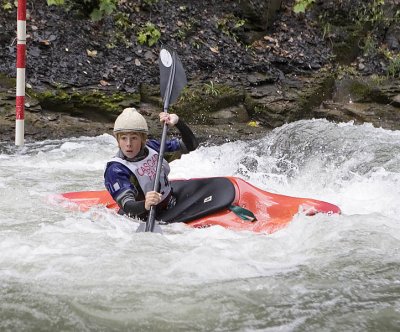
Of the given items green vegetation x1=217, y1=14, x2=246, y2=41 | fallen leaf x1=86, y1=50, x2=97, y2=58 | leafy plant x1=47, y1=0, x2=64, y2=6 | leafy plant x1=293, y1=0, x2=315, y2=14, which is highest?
leafy plant x1=293, y1=0, x2=315, y2=14

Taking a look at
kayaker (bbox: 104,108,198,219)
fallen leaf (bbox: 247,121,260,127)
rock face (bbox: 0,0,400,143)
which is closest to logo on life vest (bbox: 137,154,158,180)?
kayaker (bbox: 104,108,198,219)

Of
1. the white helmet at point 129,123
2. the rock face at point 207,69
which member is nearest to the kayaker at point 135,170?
the white helmet at point 129,123

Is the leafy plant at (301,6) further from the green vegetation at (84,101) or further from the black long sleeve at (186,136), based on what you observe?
the black long sleeve at (186,136)

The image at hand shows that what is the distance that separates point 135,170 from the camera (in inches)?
137

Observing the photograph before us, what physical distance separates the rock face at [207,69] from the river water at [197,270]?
212 cm

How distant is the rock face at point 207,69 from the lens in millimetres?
6629

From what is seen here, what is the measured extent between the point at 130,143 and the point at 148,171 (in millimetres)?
206

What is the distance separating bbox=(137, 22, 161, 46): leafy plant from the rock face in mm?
64

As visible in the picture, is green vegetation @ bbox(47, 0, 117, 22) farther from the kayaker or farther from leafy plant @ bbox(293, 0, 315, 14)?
the kayaker

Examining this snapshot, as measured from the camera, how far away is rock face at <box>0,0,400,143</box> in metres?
6.63

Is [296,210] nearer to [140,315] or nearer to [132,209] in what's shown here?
[132,209]

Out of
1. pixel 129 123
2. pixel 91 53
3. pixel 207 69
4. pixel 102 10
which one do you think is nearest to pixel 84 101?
pixel 91 53

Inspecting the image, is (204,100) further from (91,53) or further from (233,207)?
(233,207)

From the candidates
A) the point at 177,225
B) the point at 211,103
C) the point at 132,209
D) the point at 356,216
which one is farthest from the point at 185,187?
the point at 211,103
